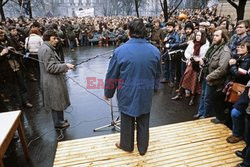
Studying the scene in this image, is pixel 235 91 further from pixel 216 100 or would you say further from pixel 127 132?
pixel 127 132

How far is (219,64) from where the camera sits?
3.69m

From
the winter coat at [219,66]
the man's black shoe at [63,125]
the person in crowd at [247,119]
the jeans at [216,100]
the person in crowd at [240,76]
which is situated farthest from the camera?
the man's black shoe at [63,125]

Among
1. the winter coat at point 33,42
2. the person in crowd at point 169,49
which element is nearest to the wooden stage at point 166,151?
the person in crowd at point 169,49

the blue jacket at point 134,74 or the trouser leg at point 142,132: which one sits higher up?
the blue jacket at point 134,74

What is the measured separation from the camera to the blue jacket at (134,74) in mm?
2531

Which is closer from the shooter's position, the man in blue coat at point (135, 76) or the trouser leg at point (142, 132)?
the man in blue coat at point (135, 76)

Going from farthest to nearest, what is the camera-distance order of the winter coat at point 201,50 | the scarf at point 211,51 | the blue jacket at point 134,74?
the winter coat at point 201,50, the scarf at point 211,51, the blue jacket at point 134,74

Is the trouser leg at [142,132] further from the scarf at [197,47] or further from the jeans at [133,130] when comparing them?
the scarf at [197,47]

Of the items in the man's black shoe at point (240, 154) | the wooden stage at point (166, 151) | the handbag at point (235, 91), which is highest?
the handbag at point (235, 91)

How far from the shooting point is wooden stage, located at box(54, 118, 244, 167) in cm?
290

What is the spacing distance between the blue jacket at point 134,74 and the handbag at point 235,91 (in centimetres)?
142

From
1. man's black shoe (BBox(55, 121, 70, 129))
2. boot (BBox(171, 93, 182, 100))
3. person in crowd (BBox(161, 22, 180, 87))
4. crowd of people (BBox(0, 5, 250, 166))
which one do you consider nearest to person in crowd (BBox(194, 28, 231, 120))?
crowd of people (BBox(0, 5, 250, 166))

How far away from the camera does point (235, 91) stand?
134 inches

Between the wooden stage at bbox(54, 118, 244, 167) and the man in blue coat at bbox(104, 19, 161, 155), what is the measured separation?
14.4 inches
